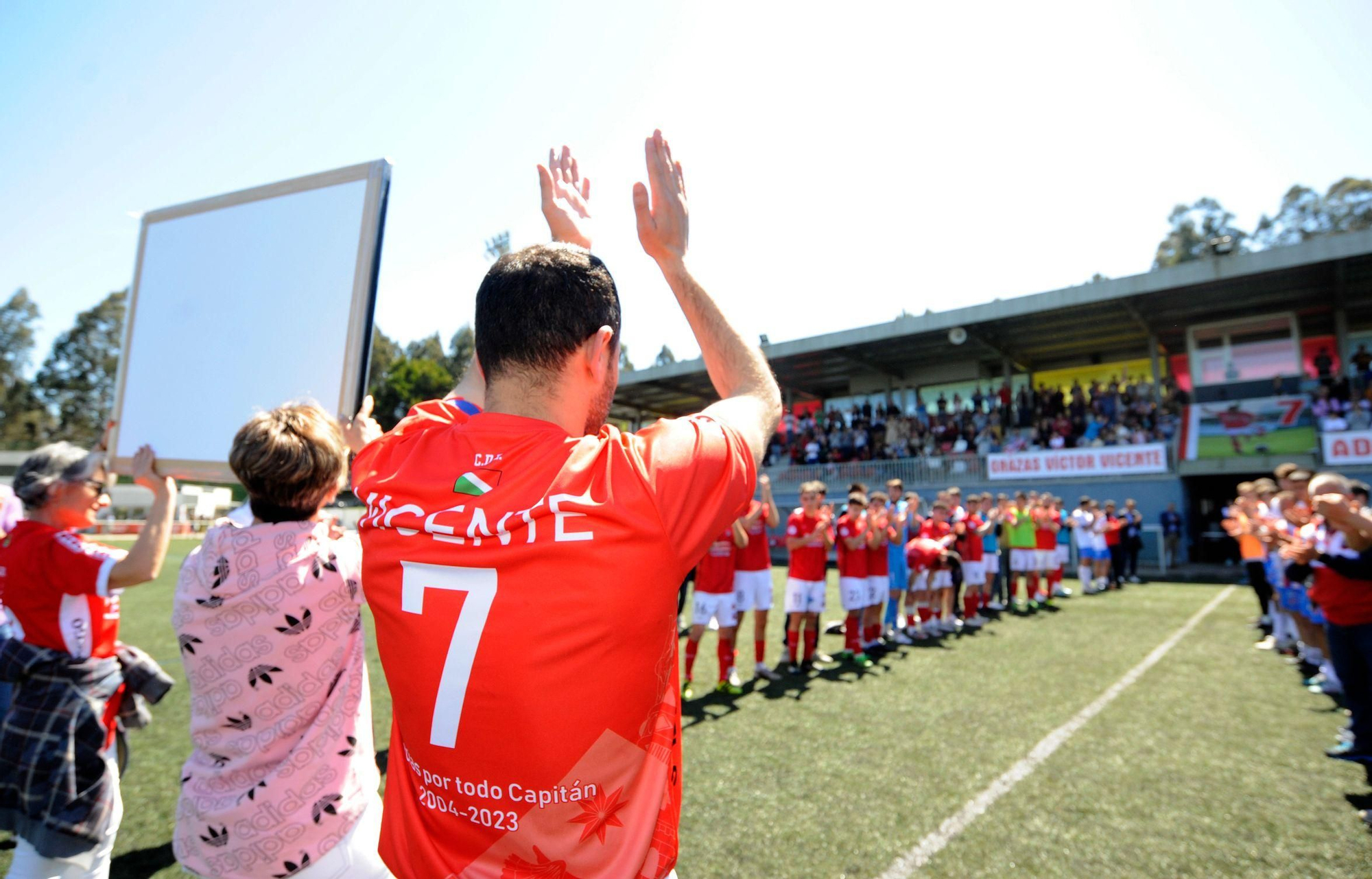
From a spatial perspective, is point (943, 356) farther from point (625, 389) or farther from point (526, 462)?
point (526, 462)

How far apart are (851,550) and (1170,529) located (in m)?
15.8

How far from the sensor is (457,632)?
112 cm

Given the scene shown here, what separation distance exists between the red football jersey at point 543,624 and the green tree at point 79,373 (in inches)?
2988

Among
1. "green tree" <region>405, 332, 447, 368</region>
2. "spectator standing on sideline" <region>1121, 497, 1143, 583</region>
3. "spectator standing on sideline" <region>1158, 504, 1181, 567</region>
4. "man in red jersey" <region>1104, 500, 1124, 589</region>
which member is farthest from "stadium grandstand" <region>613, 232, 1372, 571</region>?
"green tree" <region>405, 332, 447, 368</region>

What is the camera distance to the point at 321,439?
203 centimetres

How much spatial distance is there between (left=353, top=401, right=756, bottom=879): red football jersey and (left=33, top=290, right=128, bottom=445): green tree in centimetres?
7590

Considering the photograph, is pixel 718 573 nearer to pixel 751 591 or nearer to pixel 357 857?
pixel 751 591

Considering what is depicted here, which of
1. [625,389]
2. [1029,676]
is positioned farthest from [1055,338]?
[1029,676]

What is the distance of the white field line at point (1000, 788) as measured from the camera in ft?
12.3

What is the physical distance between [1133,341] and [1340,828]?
26301 mm

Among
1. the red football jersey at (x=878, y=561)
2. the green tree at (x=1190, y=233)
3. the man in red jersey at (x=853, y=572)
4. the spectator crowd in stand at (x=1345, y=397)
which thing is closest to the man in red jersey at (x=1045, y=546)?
the red football jersey at (x=878, y=561)

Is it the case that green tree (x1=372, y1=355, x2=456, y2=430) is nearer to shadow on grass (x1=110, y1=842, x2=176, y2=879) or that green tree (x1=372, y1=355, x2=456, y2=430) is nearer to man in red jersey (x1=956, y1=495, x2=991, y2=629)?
man in red jersey (x1=956, y1=495, x2=991, y2=629)

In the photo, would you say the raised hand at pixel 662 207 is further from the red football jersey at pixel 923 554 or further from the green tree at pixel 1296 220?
the green tree at pixel 1296 220

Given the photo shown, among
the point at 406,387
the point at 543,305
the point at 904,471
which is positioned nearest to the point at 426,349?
the point at 406,387
